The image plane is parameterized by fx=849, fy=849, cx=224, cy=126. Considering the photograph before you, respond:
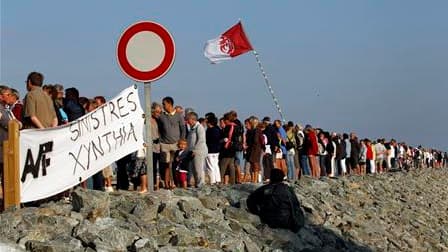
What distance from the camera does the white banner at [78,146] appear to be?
1104cm

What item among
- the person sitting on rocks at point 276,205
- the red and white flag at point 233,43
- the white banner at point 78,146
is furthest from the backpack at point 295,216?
the red and white flag at point 233,43

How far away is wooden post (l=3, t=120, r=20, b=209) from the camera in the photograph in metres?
10.6

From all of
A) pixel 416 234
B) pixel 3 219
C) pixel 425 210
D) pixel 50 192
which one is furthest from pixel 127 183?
pixel 425 210

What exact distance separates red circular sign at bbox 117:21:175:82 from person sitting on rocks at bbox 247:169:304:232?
315cm

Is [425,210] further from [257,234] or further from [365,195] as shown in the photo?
[257,234]

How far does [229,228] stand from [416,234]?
1213cm

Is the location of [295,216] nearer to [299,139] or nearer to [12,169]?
[12,169]

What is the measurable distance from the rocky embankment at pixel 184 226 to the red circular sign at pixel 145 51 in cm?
166

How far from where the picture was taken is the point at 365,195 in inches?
1007

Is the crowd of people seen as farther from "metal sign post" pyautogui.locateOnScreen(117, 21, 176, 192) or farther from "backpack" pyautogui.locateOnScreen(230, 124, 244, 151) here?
"metal sign post" pyautogui.locateOnScreen(117, 21, 176, 192)

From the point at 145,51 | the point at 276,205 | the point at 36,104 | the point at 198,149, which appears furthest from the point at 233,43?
the point at 145,51

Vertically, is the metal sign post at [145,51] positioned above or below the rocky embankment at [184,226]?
above

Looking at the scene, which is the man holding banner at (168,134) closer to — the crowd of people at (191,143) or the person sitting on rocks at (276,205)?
the crowd of people at (191,143)

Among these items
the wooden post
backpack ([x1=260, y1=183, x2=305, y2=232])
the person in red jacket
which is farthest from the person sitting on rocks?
the person in red jacket
